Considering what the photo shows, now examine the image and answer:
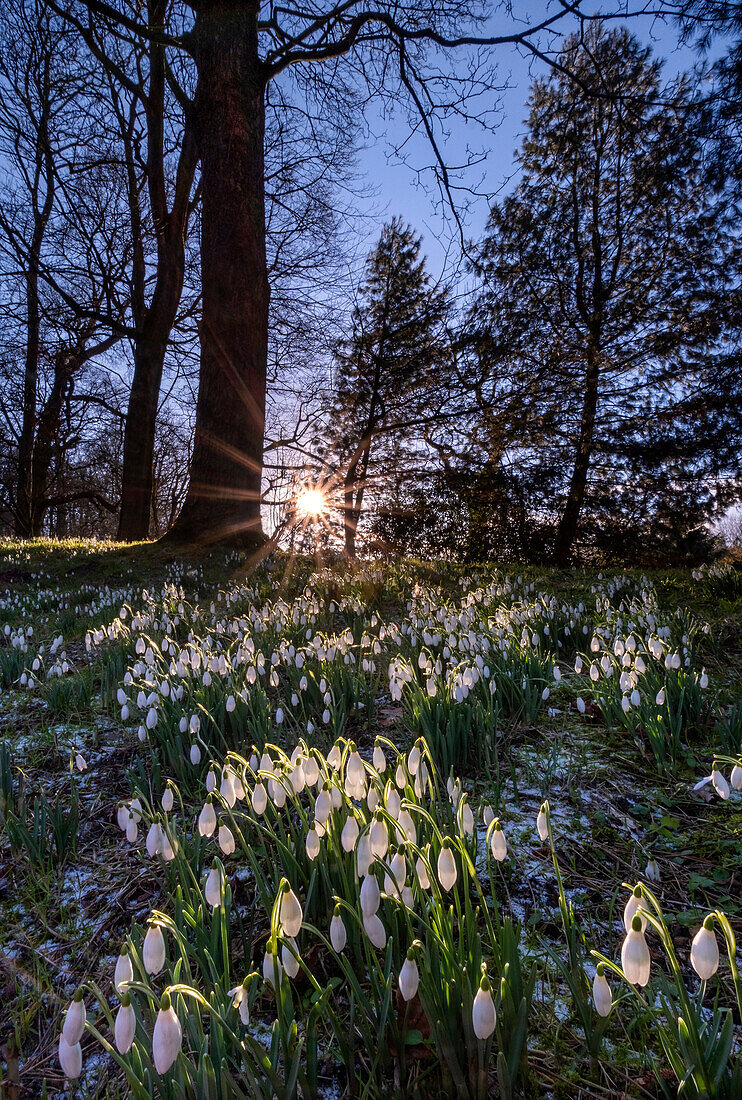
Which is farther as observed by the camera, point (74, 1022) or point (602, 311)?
point (602, 311)

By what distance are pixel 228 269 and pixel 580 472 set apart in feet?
25.4

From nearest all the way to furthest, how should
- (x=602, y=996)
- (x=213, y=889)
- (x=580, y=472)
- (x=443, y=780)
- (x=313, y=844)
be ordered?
1. (x=602, y=996)
2. (x=213, y=889)
3. (x=313, y=844)
4. (x=443, y=780)
5. (x=580, y=472)

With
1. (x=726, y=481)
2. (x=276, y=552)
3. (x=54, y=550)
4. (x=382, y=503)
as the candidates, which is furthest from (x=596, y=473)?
(x=54, y=550)

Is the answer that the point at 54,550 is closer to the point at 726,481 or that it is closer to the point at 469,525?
the point at 469,525

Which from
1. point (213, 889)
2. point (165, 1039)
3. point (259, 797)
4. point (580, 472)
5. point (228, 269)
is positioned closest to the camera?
point (165, 1039)

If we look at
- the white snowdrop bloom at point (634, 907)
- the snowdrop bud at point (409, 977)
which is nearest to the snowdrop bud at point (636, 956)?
the white snowdrop bloom at point (634, 907)

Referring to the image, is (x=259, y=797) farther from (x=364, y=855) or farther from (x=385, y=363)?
(x=385, y=363)

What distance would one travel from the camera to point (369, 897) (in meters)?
1.05

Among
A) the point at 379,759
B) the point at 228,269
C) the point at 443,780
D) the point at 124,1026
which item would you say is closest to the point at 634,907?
the point at 379,759

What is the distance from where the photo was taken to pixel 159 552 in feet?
25.0

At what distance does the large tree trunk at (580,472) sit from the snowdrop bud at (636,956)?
11495mm

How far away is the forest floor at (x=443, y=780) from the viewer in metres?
1.19

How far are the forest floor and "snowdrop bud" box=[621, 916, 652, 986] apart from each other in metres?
0.20

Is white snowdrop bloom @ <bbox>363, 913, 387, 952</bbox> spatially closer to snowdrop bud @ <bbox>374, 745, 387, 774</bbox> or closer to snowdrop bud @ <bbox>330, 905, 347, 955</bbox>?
snowdrop bud @ <bbox>330, 905, 347, 955</bbox>
